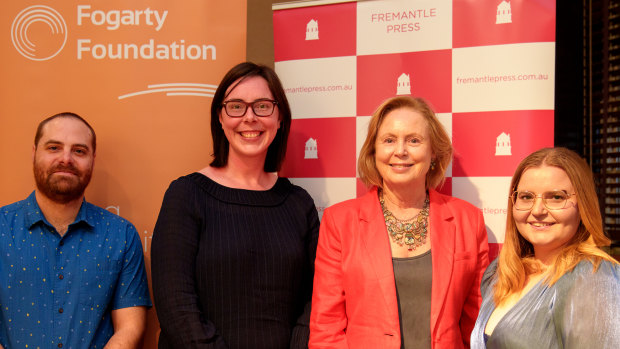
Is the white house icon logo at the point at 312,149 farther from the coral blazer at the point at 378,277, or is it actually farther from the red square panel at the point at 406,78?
the coral blazer at the point at 378,277

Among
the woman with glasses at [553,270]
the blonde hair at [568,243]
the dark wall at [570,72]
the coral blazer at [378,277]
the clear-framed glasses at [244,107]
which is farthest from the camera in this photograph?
the dark wall at [570,72]

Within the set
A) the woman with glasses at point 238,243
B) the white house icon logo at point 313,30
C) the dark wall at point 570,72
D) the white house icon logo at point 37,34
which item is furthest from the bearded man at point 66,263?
the dark wall at point 570,72

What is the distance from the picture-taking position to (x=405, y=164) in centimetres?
193

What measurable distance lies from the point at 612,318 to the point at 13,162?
9.45ft

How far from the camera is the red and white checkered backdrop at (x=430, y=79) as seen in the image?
2.37m

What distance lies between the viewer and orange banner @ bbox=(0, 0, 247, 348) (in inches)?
106

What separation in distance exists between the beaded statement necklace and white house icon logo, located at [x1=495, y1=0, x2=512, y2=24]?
1.11 metres

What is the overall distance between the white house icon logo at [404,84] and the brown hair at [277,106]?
653 millimetres

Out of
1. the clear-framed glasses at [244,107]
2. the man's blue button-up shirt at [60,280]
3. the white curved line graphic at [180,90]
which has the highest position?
the white curved line graphic at [180,90]

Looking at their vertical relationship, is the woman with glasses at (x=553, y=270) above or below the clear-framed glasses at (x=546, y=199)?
below

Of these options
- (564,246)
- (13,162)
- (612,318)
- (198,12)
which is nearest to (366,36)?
(198,12)

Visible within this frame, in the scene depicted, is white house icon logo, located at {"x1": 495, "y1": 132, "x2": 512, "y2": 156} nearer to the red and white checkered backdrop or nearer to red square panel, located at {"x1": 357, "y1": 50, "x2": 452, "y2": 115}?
the red and white checkered backdrop

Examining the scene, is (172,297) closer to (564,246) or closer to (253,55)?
(564,246)

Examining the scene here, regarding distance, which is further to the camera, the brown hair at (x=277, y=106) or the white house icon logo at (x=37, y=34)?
the white house icon logo at (x=37, y=34)
